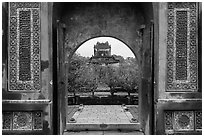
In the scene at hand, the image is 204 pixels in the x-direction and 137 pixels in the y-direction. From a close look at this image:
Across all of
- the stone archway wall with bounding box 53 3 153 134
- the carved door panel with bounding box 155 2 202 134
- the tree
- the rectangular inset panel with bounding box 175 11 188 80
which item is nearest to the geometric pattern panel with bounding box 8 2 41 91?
the stone archway wall with bounding box 53 3 153 134

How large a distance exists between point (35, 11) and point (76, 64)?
39.6 ft

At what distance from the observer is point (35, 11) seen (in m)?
5.37

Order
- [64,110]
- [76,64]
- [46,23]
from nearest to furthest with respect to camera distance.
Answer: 1. [46,23]
2. [64,110]
3. [76,64]

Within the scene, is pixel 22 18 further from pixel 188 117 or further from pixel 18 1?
pixel 188 117

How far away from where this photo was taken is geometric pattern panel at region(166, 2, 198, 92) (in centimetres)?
537

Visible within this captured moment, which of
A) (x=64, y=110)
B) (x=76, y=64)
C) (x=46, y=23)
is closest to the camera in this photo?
(x=46, y=23)

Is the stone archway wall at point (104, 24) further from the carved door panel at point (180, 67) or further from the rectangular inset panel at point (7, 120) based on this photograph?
the rectangular inset panel at point (7, 120)

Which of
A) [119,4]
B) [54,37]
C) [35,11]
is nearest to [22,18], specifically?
[35,11]

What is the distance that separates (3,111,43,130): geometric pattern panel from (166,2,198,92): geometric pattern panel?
8.48 ft

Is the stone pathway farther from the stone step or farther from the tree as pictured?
the tree

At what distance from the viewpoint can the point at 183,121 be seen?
5445 millimetres

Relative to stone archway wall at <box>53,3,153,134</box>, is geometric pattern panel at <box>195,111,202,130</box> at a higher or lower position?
lower

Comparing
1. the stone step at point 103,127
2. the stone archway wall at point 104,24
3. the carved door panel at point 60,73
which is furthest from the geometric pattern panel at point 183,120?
the carved door panel at point 60,73

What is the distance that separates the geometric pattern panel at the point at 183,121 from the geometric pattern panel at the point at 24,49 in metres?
2.61
